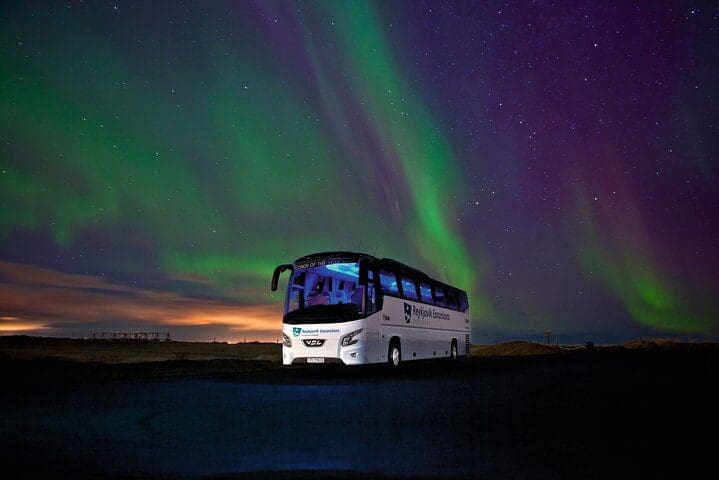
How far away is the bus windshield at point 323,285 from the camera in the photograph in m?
22.4

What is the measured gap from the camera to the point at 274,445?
8.51 metres

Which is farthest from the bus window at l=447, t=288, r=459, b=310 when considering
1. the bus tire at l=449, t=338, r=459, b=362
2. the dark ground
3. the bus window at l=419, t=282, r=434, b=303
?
the dark ground

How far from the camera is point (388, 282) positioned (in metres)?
23.6

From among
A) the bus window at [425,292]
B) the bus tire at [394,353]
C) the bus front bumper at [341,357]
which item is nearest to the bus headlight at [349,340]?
the bus front bumper at [341,357]

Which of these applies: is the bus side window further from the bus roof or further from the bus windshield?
the bus windshield

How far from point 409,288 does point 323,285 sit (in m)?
4.66

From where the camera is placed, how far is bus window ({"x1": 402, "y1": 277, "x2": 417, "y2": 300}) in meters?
25.6

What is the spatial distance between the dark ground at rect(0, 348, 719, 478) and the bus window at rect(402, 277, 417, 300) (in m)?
8.06

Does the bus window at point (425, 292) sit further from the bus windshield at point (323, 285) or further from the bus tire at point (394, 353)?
the bus windshield at point (323, 285)

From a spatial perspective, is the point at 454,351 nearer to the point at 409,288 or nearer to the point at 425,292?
the point at 425,292

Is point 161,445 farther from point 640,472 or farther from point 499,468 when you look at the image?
point 640,472

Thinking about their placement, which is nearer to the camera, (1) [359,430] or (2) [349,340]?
(1) [359,430]

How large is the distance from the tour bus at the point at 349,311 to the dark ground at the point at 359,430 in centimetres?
357

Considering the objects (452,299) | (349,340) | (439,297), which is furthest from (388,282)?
(452,299)
